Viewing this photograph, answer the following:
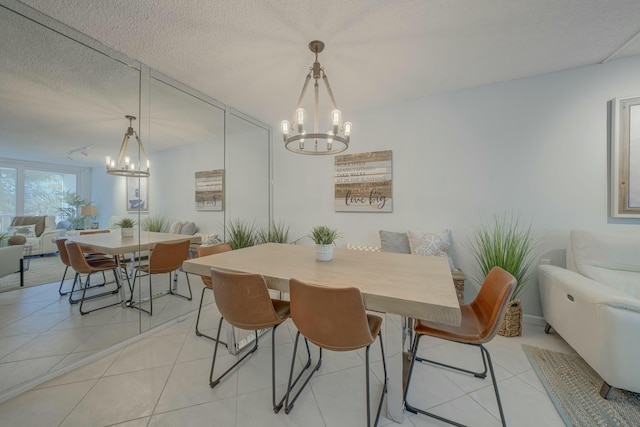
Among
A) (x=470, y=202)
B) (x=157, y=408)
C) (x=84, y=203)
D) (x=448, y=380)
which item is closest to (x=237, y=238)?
(x=84, y=203)

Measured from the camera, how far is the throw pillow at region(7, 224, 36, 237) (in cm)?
165

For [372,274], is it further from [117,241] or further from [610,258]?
[117,241]

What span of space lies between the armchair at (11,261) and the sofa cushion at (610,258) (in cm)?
448

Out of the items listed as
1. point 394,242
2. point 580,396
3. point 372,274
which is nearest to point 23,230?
point 372,274

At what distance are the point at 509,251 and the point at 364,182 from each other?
1.78m

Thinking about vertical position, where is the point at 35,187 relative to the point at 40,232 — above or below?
above

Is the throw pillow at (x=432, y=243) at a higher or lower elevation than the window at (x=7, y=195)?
lower

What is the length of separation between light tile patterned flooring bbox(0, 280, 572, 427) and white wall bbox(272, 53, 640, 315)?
136 centimetres

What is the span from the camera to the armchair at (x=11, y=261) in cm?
159

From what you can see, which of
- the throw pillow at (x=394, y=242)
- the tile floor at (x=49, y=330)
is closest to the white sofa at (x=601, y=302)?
the throw pillow at (x=394, y=242)

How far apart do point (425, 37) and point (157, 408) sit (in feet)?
10.6

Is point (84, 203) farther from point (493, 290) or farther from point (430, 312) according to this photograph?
point (493, 290)

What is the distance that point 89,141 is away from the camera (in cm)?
207

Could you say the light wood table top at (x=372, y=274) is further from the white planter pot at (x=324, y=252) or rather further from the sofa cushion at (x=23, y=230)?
the sofa cushion at (x=23, y=230)
